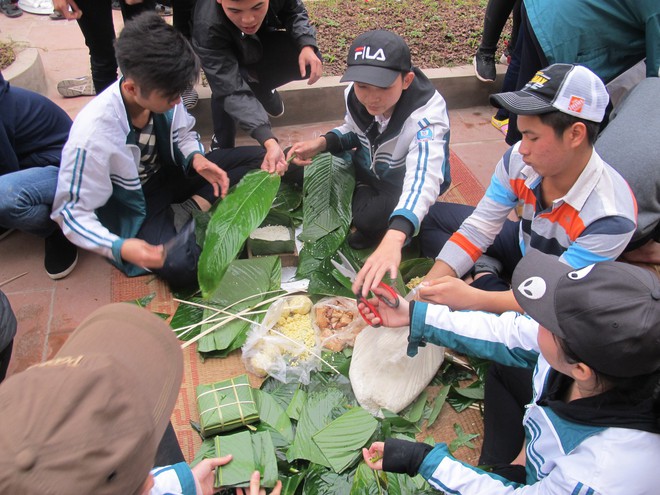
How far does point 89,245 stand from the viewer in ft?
7.39

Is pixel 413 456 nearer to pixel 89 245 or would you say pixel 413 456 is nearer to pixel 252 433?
pixel 252 433

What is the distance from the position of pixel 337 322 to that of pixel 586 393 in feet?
3.99

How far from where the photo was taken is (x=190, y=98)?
3.69 metres

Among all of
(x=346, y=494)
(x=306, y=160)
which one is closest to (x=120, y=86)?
(x=306, y=160)

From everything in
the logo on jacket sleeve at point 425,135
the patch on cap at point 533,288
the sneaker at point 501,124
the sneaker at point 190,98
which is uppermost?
the patch on cap at point 533,288

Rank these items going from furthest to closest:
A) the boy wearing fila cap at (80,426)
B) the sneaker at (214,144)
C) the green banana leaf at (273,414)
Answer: the sneaker at (214,144) < the green banana leaf at (273,414) < the boy wearing fila cap at (80,426)

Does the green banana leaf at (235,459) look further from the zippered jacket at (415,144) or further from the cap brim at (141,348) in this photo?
the zippered jacket at (415,144)

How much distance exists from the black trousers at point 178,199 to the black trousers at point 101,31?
3.39 ft

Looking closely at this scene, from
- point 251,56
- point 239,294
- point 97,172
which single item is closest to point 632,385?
point 239,294

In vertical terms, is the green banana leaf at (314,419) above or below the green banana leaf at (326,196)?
below

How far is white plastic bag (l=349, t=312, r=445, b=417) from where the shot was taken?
6.81 feet

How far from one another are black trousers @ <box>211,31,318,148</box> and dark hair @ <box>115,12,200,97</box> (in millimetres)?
904

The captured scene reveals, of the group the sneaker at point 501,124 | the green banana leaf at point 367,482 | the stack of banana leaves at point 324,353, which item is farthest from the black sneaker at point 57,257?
the sneaker at point 501,124

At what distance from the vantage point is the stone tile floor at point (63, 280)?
2.44 meters
